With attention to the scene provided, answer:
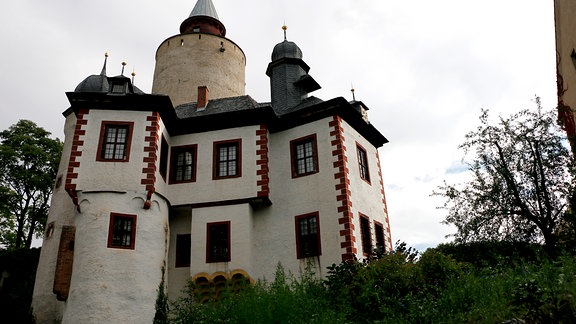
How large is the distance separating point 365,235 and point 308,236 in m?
2.47

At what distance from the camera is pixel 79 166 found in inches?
750

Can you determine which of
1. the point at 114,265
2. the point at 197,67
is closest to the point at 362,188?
the point at 114,265

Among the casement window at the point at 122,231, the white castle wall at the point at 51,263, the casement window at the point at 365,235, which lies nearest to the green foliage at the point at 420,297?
the casement window at the point at 365,235

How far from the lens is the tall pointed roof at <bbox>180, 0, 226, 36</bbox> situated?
111ft

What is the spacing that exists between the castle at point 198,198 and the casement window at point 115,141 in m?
0.05

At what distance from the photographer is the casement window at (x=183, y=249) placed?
20500 millimetres

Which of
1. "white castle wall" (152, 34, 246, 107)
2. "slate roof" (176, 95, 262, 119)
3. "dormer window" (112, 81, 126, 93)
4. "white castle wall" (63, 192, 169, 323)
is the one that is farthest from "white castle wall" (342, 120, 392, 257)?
"white castle wall" (152, 34, 246, 107)

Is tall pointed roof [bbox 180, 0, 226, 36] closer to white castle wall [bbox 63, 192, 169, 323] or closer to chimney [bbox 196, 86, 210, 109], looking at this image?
chimney [bbox 196, 86, 210, 109]

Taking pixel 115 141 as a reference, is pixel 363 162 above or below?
below

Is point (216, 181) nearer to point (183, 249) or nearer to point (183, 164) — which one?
point (183, 164)

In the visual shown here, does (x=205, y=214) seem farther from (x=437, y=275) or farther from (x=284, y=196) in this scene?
(x=437, y=275)

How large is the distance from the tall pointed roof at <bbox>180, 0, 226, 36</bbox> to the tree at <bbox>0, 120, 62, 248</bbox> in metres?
13.2

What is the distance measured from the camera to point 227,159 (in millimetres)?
21547

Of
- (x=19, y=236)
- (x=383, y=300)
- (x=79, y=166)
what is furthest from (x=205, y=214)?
(x=19, y=236)
